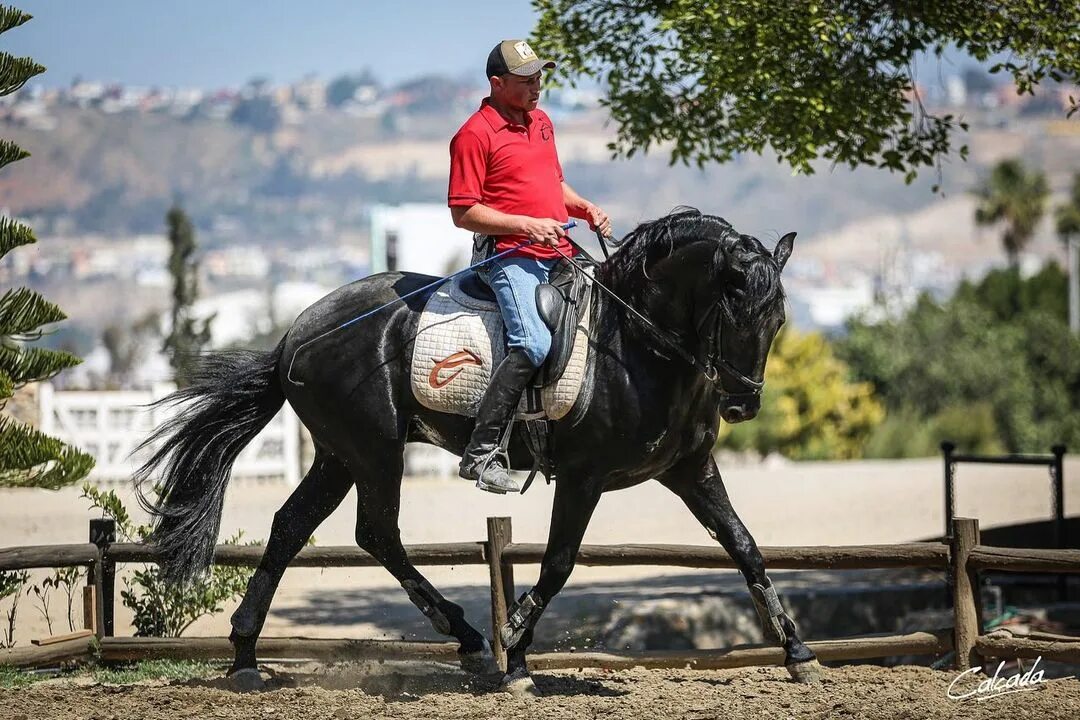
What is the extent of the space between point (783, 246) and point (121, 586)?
6.95m

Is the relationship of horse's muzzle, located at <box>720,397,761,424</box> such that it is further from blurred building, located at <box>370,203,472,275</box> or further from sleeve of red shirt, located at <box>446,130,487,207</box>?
blurred building, located at <box>370,203,472,275</box>

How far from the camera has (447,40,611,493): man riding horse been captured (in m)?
5.95

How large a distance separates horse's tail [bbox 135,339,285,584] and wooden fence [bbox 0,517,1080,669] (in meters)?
0.37

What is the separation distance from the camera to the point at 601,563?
7543mm

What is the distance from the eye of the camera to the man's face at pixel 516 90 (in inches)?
239

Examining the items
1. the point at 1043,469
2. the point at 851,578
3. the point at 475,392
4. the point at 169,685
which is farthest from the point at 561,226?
the point at 1043,469

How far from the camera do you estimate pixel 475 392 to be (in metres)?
6.16

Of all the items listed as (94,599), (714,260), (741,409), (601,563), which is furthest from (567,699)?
(94,599)

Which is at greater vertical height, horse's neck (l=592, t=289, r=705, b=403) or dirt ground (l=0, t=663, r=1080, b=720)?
horse's neck (l=592, t=289, r=705, b=403)

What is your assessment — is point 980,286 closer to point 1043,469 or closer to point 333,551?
point 1043,469

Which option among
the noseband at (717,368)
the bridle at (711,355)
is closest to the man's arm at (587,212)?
the bridle at (711,355)

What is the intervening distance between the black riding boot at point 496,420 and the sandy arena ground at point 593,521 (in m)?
3.80

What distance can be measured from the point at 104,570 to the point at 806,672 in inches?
165

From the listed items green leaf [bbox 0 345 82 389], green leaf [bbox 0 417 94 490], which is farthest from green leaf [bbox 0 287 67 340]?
green leaf [bbox 0 417 94 490]
